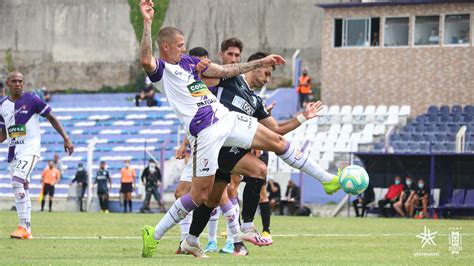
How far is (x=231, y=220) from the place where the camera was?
13805 millimetres

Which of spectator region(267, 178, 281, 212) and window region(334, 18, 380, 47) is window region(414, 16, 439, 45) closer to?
window region(334, 18, 380, 47)

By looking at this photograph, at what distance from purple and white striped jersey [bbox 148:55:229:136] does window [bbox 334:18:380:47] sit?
34083 mm

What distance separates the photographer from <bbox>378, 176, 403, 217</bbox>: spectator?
1373 inches

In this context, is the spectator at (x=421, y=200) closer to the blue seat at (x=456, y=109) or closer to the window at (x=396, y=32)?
the blue seat at (x=456, y=109)

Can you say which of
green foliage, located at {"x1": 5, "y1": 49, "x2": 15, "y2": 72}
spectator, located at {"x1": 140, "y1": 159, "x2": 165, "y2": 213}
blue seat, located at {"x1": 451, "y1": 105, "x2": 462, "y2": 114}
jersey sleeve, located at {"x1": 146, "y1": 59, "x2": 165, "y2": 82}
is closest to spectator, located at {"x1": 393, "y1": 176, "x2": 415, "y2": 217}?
blue seat, located at {"x1": 451, "y1": 105, "x2": 462, "y2": 114}

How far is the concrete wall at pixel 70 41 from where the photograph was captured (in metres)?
57.1

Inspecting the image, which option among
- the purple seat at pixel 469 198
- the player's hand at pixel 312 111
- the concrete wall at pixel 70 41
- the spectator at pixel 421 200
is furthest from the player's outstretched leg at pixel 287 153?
the concrete wall at pixel 70 41

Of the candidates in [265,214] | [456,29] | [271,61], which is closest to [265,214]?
[265,214]

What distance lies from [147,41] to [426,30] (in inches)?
1348

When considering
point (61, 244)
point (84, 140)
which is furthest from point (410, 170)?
point (61, 244)

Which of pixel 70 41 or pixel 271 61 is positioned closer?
pixel 271 61

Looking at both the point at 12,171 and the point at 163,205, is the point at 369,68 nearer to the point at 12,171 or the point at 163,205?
the point at 163,205

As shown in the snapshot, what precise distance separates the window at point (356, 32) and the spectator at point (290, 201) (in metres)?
10.6

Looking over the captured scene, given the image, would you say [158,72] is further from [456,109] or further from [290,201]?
[456,109]
